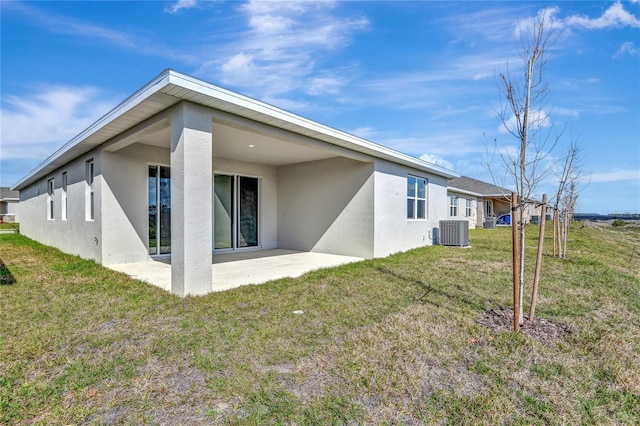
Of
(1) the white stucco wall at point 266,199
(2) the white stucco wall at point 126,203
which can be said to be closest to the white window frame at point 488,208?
(1) the white stucco wall at point 266,199

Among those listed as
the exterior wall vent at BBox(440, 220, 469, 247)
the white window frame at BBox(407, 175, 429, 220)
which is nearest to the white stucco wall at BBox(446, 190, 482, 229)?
the exterior wall vent at BBox(440, 220, 469, 247)

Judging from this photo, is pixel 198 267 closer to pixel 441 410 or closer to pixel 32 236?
pixel 441 410

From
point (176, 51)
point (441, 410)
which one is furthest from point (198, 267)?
point (176, 51)

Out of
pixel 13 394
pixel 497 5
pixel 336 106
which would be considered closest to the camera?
pixel 13 394

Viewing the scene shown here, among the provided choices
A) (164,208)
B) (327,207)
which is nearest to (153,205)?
(164,208)

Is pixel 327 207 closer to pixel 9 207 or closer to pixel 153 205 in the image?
pixel 153 205

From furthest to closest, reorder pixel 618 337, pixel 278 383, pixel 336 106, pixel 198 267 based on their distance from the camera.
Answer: pixel 336 106 → pixel 198 267 → pixel 618 337 → pixel 278 383

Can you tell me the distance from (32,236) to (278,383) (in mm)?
18564

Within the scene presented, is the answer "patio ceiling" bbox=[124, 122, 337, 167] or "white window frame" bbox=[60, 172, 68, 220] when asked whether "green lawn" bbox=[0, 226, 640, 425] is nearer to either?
"patio ceiling" bbox=[124, 122, 337, 167]

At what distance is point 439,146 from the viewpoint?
38.9 feet

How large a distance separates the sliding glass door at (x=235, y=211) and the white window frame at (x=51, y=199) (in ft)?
22.4

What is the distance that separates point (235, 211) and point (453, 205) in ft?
50.5

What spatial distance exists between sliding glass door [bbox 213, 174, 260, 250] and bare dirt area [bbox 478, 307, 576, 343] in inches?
305

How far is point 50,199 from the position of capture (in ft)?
39.8
